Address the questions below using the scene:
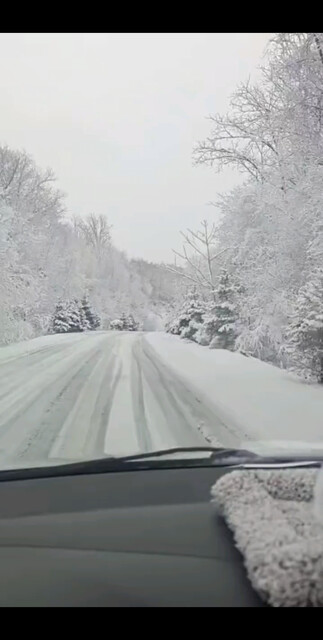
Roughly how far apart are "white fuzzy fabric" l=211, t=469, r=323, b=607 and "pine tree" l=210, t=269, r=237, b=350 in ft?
35.9

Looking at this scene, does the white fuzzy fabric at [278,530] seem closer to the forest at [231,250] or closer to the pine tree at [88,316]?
the forest at [231,250]

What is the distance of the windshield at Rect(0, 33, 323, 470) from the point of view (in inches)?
169

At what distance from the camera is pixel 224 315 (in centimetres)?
1300

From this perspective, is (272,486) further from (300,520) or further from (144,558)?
(144,558)

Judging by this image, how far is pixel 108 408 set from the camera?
4980 millimetres

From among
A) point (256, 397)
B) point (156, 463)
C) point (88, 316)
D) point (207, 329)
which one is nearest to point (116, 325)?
point (88, 316)

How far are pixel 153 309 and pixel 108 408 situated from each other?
11.7 ft

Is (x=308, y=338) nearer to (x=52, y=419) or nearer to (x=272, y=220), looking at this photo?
(x=52, y=419)

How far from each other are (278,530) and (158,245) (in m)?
4.51

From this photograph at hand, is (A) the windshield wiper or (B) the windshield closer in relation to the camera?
(A) the windshield wiper

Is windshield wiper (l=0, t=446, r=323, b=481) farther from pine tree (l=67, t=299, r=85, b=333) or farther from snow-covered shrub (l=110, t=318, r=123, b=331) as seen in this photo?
pine tree (l=67, t=299, r=85, b=333)

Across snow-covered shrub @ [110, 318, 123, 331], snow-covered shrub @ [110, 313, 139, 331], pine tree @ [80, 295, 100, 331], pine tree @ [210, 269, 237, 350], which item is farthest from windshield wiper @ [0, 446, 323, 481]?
pine tree @ [210, 269, 237, 350]
